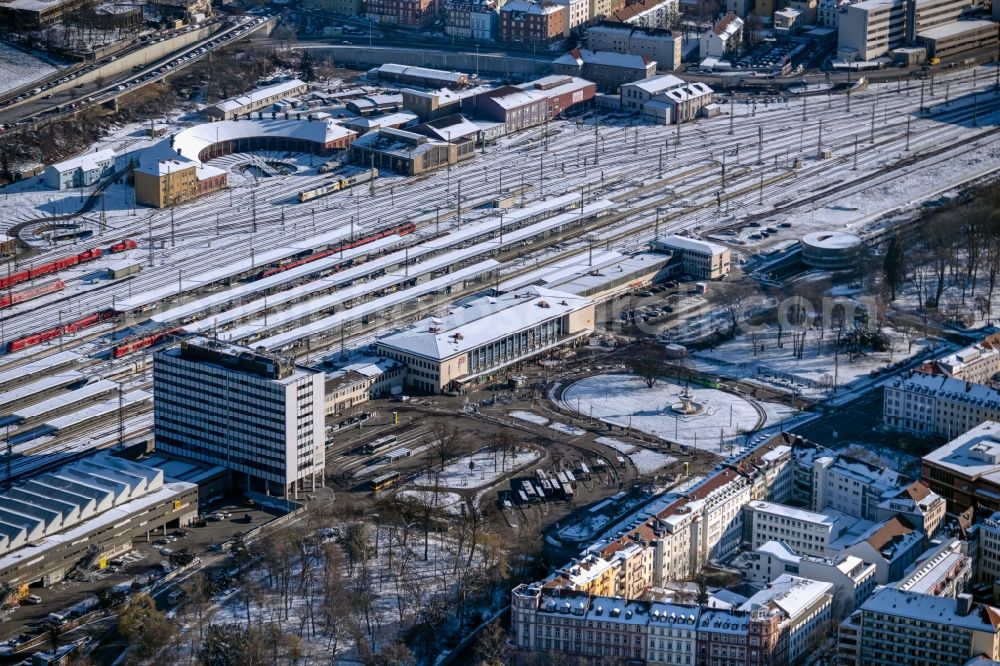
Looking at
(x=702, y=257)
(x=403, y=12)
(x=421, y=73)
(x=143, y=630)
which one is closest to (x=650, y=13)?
(x=403, y=12)

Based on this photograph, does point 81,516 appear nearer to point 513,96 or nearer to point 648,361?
point 648,361

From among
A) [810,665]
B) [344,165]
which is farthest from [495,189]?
[810,665]

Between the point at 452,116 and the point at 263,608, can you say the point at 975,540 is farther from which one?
the point at 452,116

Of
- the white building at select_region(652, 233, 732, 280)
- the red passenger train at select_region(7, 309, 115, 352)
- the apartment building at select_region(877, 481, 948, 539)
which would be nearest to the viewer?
the apartment building at select_region(877, 481, 948, 539)

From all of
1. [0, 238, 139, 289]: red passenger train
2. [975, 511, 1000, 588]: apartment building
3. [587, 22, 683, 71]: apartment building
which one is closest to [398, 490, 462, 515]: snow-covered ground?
[975, 511, 1000, 588]: apartment building

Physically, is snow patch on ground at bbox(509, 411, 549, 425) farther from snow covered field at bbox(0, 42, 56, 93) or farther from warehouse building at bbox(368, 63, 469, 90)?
snow covered field at bbox(0, 42, 56, 93)

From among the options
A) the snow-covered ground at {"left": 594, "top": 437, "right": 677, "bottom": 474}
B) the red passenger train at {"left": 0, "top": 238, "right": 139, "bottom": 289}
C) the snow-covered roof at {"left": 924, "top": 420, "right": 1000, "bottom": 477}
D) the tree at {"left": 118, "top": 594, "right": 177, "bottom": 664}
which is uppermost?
the red passenger train at {"left": 0, "top": 238, "right": 139, "bottom": 289}

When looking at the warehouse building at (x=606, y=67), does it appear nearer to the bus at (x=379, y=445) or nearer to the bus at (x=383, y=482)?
the bus at (x=379, y=445)
